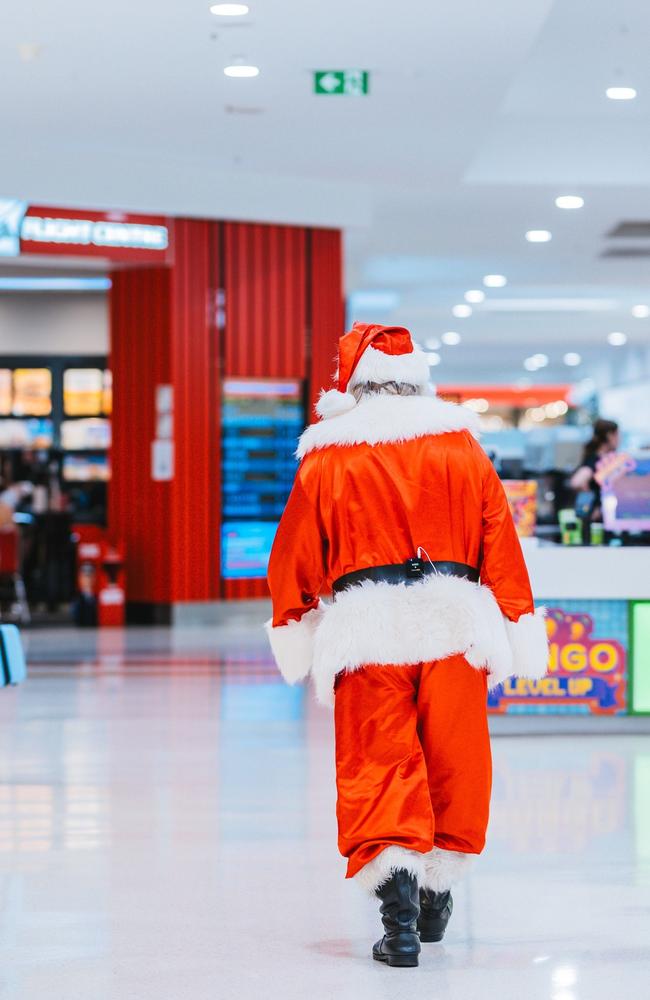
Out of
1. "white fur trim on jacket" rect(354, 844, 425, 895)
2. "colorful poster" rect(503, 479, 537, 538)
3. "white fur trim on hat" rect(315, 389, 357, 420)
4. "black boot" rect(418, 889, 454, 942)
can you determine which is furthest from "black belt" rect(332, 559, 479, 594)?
"colorful poster" rect(503, 479, 537, 538)

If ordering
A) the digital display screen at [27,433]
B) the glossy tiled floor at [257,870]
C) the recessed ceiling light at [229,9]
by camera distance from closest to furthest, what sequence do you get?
the glossy tiled floor at [257,870]
the recessed ceiling light at [229,9]
the digital display screen at [27,433]

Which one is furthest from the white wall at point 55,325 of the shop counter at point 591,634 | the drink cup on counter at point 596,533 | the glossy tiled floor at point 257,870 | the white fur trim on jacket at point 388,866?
the white fur trim on jacket at point 388,866

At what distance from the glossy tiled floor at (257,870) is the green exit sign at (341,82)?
3.75 metres

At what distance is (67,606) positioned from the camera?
14.4m

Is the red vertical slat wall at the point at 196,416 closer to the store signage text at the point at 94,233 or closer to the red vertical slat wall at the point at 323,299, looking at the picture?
the store signage text at the point at 94,233

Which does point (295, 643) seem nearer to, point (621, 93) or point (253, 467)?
point (621, 93)

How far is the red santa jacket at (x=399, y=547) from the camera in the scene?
3.48 meters

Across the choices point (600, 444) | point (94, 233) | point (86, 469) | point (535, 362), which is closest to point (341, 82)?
point (600, 444)

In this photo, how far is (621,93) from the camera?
10.3m

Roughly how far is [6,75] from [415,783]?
6616 millimetres

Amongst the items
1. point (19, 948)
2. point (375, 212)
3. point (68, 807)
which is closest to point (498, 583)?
point (19, 948)

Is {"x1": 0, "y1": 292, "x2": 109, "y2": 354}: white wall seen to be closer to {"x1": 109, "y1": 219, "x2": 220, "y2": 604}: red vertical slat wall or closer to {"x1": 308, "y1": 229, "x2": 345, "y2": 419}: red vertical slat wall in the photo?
{"x1": 109, "y1": 219, "x2": 220, "y2": 604}: red vertical slat wall

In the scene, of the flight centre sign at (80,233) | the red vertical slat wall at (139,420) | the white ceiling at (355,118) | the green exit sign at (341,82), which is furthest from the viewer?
the red vertical slat wall at (139,420)

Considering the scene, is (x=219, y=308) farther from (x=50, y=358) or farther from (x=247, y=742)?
(x=247, y=742)
